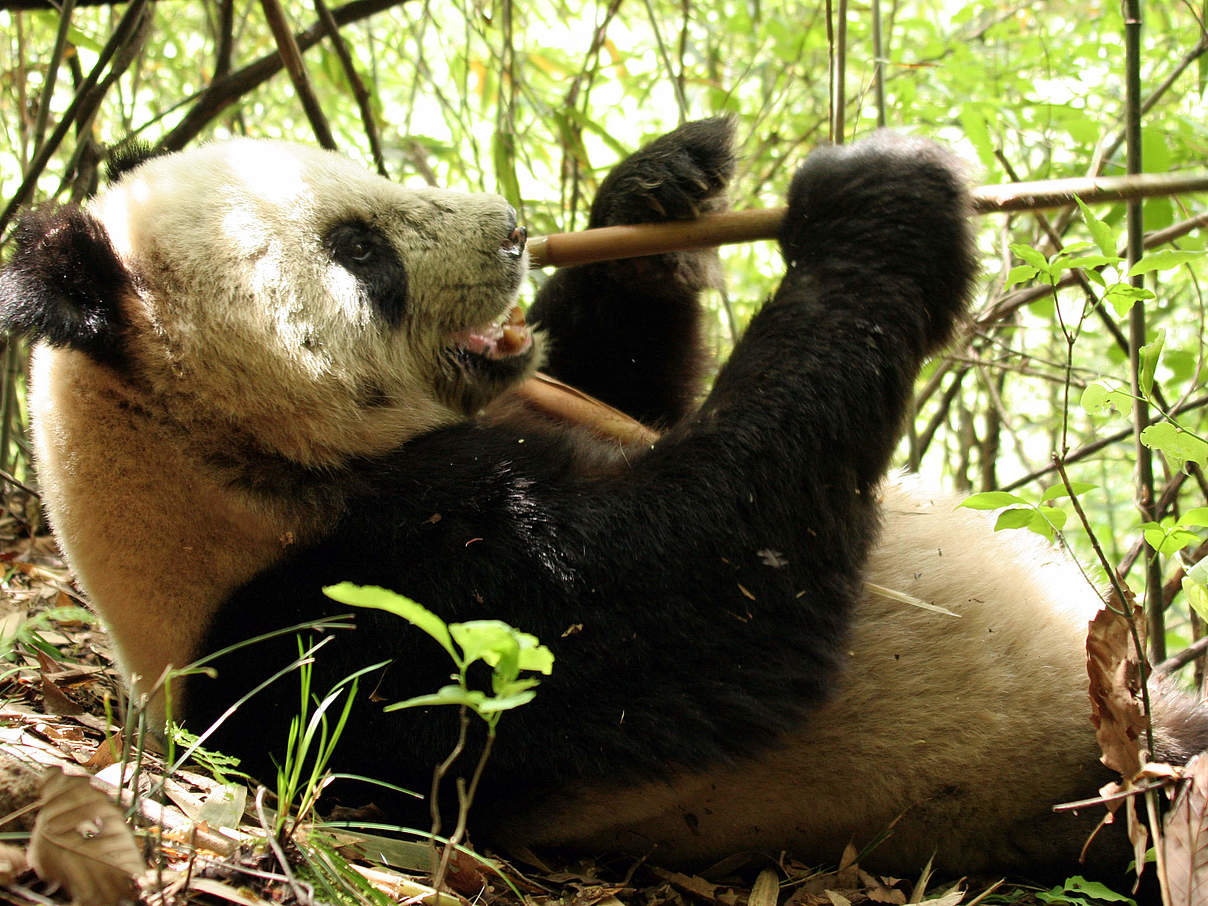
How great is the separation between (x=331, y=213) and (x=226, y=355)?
1.78 feet

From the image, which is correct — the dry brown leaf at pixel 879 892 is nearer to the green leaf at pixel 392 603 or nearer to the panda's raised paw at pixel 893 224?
the panda's raised paw at pixel 893 224

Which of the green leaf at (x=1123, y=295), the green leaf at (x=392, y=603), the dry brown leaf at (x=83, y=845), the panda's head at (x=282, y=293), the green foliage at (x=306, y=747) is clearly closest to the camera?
the green leaf at (x=392, y=603)

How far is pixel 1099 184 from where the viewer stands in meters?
2.71

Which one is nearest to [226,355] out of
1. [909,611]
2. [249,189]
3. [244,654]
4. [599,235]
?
[249,189]

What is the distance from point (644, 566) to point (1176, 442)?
1279 mm

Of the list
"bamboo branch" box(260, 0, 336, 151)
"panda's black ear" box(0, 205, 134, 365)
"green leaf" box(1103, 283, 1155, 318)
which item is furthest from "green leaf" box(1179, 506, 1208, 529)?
"bamboo branch" box(260, 0, 336, 151)

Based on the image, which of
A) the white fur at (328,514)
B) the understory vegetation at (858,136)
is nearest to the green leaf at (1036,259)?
the understory vegetation at (858,136)

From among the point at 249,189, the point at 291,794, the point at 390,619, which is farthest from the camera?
the point at 249,189

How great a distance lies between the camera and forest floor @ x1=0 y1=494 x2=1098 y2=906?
5.47ft

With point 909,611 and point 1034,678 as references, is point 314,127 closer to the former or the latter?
point 909,611

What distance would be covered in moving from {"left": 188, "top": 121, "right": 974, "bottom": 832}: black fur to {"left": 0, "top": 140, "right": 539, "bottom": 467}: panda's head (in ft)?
0.89

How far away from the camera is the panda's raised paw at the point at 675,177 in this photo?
10.9 feet

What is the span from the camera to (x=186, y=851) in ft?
6.23

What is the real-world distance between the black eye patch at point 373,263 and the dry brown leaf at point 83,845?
1.65 metres
